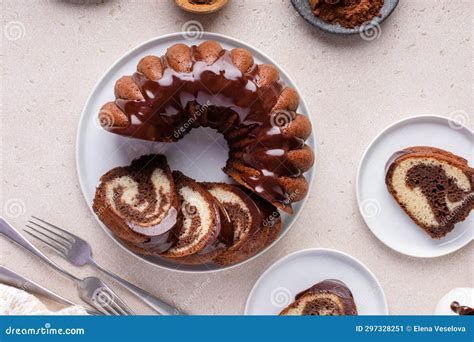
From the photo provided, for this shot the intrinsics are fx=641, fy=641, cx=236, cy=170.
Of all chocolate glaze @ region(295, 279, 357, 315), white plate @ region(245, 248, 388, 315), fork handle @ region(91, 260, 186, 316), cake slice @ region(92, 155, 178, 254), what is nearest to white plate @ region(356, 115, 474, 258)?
white plate @ region(245, 248, 388, 315)

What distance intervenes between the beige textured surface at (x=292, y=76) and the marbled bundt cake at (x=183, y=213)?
244 mm

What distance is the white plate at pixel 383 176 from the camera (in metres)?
3.29

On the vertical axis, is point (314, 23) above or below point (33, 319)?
above

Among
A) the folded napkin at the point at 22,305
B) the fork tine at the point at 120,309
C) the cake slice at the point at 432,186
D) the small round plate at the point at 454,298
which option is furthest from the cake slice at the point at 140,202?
the small round plate at the point at 454,298

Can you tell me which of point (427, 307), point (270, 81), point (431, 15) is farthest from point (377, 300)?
point (431, 15)

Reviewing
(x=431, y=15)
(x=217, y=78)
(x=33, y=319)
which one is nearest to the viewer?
(x=217, y=78)

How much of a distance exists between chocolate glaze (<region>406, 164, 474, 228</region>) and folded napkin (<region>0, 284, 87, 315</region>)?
1811mm

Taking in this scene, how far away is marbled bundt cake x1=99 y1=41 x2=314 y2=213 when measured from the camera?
9.52 ft

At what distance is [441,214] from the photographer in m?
3.29

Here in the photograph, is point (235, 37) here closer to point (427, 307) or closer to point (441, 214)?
point (441, 214)

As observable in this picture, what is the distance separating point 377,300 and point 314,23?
1448 millimetres

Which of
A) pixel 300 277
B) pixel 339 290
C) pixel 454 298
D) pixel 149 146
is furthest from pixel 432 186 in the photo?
pixel 149 146

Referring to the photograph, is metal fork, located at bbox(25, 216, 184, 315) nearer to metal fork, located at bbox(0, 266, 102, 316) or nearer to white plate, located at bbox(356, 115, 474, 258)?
metal fork, located at bbox(0, 266, 102, 316)

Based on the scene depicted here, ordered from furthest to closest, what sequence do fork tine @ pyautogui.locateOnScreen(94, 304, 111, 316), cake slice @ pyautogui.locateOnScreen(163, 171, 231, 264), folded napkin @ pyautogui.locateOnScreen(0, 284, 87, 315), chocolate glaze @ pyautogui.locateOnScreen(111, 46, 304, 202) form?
fork tine @ pyautogui.locateOnScreen(94, 304, 111, 316), folded napkin @ pyautogui.locateOnScreen(0, 284, 87, 315), cake slice @ pyautogui.locateOnScreen(163, 171, 231, 264), chocolate glaze @ pyautogui.locateOnScreen(111, 46, 304, 202)
